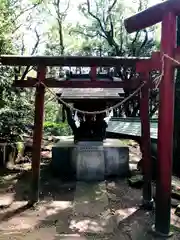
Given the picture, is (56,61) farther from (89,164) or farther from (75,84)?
(89,164)

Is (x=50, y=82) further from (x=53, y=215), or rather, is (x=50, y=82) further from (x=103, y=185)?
(x=103, y=185)

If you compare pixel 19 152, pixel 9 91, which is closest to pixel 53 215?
pixel 9 91

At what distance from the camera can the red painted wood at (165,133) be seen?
4430mm

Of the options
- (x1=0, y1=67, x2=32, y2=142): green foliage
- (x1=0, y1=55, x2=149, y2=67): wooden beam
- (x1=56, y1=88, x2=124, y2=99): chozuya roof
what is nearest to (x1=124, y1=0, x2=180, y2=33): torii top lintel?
(x1=0, y1=55, x2=149, y2=67): wooden beam

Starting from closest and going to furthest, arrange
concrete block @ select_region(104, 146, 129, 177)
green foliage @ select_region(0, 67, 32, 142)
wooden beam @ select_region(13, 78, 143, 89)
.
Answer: wooden beam @ select_region(13, 78, 143, 89), green foliage @ select_region(0, 67, 32, 142), concrete block @ select_region(104, 146, 129, 177)

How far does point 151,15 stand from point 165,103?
129 cm

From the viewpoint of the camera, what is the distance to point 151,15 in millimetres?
4289

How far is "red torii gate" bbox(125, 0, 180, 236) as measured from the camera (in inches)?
171

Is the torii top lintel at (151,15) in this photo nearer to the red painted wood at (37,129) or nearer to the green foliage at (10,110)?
the red painted wood at (37,129)

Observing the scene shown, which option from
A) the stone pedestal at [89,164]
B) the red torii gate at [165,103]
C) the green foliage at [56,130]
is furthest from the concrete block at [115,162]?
the green foliage at [56,130]

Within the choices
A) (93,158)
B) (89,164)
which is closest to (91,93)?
(93,158)

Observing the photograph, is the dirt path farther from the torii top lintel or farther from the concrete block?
the torii top lintel

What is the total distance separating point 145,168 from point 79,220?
1.84 metres

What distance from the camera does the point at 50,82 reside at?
6098mm
